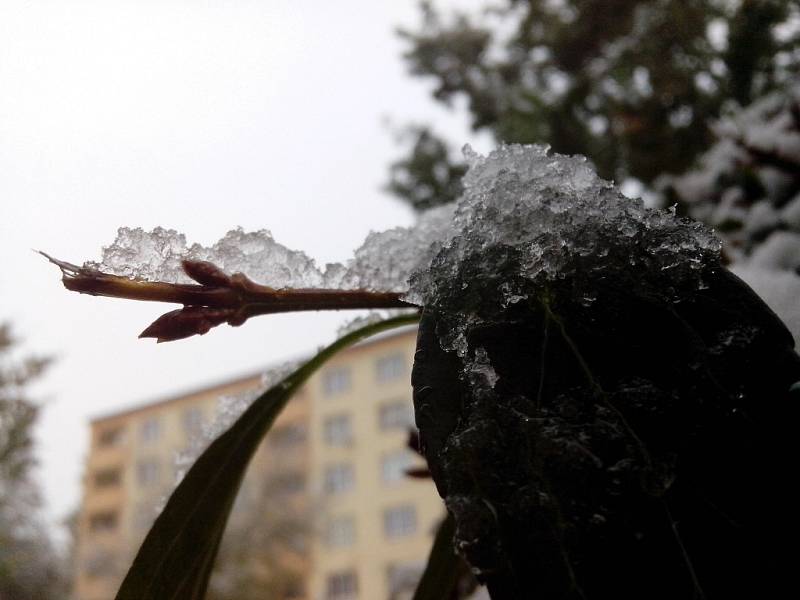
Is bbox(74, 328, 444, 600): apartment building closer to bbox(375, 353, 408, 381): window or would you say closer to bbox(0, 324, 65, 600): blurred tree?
bbox(375, 353, 408, 381): window

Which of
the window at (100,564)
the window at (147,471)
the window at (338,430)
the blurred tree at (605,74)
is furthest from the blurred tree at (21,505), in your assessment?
the window at (338,430)

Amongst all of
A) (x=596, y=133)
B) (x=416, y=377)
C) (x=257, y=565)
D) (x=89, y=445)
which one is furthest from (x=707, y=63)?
(x=89, y=445)

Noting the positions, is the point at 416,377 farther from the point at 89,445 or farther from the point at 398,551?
the point at 89,445

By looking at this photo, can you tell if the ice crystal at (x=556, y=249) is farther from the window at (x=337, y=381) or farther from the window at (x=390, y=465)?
the window at (x=337, y=381)

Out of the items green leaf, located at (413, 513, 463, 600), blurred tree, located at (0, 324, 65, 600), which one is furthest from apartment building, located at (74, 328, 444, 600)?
green leaf, located at (413, 513, 463, 600)

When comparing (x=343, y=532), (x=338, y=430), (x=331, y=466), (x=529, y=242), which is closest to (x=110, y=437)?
(x=331, y=466)
